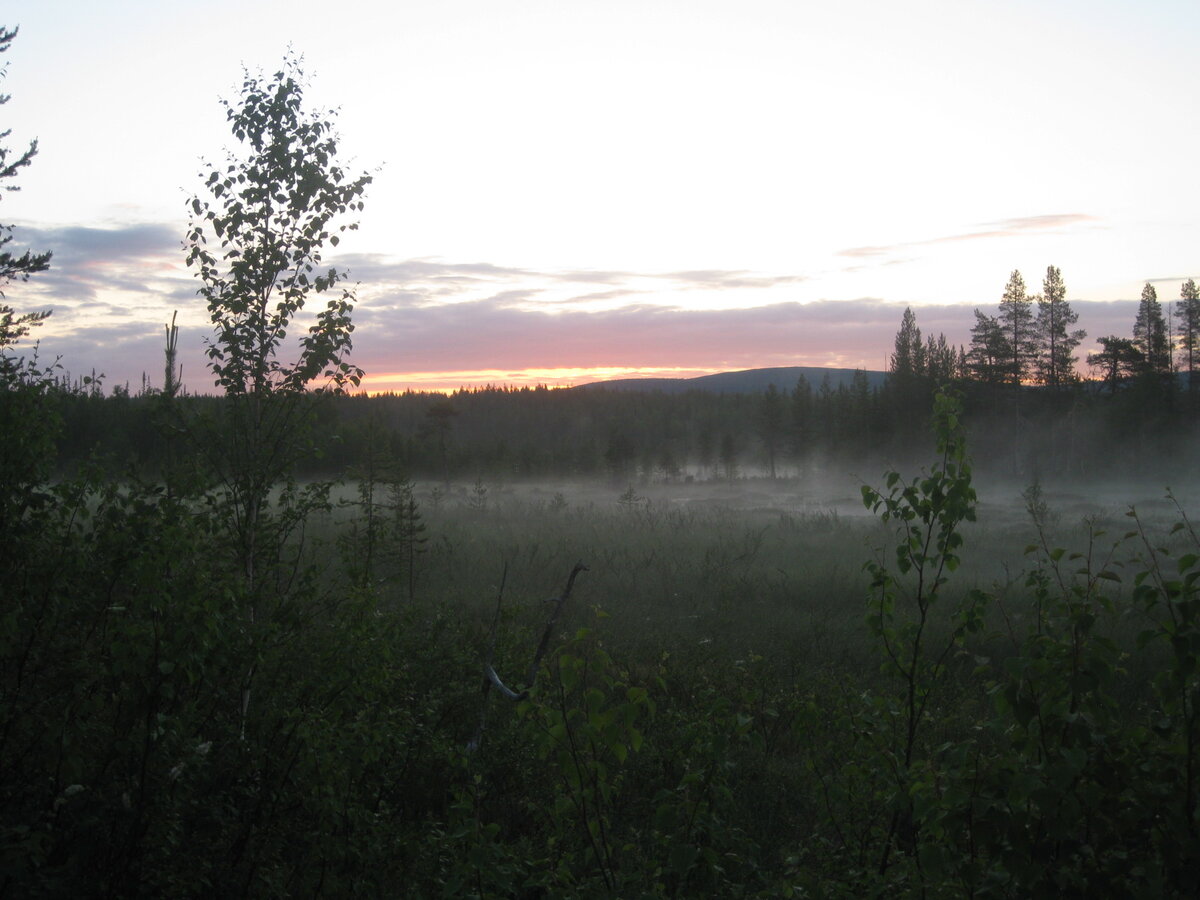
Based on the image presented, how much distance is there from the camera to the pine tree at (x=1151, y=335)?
51594 millimetres

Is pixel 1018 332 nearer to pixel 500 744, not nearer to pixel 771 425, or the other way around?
pixel 771 425

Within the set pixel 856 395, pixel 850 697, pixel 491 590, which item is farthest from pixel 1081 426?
pixel 850 697

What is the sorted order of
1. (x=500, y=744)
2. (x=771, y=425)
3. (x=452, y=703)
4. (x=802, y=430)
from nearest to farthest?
(x=500, y=744)
(x=452, y=703)
(x=802, y=430)
(x=771, y=425)

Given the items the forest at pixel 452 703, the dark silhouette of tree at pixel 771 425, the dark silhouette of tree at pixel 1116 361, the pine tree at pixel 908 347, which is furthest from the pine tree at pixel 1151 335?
the forest at pixel 452 703

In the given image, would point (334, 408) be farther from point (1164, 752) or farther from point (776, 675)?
point (776, 675)

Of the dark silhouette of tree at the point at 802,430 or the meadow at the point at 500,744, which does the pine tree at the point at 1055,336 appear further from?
the meadow at the point at 500,744

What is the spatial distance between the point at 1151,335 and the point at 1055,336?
6912 mm

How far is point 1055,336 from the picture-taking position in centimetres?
5106

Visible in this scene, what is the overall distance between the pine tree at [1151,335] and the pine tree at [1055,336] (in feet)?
14.8

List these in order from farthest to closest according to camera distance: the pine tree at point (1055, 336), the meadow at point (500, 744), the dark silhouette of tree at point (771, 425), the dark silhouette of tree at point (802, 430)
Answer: the dark silhouette of tree at point (771, 425), the dark silhouette of tree at point (802, 430), the pine tree at point (1055, 336), the meadow at point (500, 744)

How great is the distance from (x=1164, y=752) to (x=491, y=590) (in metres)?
11.0

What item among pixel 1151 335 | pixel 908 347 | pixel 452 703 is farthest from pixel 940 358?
pixel 452 703

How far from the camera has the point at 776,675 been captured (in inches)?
360

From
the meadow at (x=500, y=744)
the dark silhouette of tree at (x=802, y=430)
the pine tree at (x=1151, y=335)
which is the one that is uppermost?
the pine tree at (x=1151, y=335)
